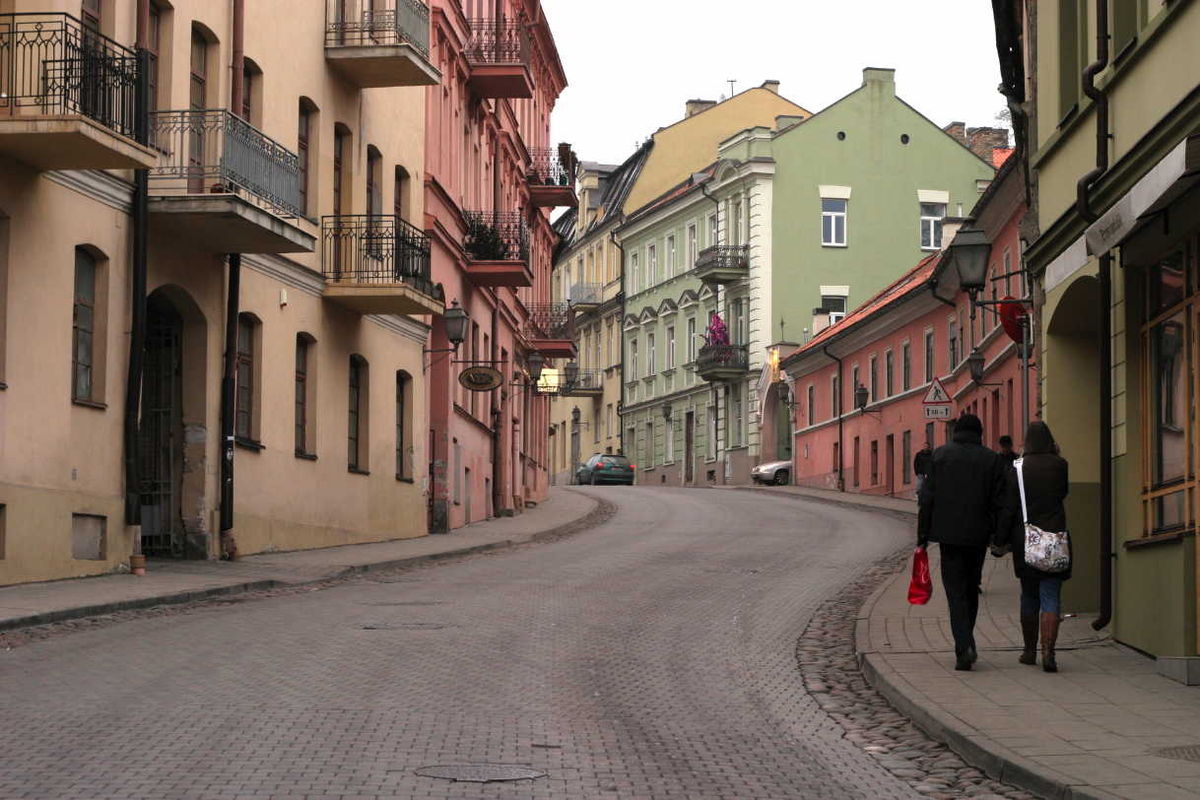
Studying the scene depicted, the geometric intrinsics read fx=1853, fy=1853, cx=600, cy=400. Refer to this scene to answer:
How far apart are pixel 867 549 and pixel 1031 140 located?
10.3 metres

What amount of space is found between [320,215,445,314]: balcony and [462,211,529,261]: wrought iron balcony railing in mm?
9276

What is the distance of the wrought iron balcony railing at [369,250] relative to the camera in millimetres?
28844

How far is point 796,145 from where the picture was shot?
69125mm

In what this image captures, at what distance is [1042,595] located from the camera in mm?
12992

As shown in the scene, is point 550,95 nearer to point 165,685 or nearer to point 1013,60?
point 1013,60

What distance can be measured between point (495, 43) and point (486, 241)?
4.55m

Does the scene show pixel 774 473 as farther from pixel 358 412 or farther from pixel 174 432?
pixel 174 432

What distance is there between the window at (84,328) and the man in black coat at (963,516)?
10.6 meters

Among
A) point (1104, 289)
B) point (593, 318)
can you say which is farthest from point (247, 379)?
point (593, 318)

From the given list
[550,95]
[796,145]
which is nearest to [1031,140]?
[550,95]

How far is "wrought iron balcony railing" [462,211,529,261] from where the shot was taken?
39.7 m

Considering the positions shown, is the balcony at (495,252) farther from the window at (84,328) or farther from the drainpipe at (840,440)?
the drainpipe at (840,440)

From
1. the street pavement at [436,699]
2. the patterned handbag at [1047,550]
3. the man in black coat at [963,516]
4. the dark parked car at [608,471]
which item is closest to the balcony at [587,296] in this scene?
the dark parked car at [608,471]

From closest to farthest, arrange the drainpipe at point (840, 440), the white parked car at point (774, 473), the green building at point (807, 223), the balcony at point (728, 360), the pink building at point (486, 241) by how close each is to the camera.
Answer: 1. the pink building at point (486, 241)
2. the drainpipe at point (840, 440)
3. the white parked car at point (774, 473)
4. the green building at point (807, 223)
5. the balcony at point (728, 360)
